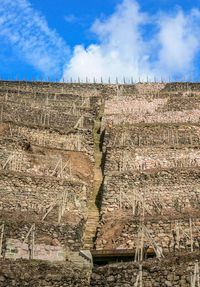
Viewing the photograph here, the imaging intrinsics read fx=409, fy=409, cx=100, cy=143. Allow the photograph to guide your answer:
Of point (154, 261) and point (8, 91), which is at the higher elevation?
point (8, 91)

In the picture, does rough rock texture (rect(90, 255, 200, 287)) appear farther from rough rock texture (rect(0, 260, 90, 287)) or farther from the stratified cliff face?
rough rock texture (rect(0, 260, 90, 287))

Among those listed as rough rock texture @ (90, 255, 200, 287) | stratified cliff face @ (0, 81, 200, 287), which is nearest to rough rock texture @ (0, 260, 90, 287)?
stratified cliff face @ (0, 81, 200, 287)

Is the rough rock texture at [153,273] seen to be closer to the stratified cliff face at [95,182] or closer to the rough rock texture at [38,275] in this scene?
the stratified cliff face at [95,182]

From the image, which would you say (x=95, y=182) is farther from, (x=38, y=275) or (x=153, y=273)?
(x=153, y=273)

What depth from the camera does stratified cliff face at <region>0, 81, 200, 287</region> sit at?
1898 centimetres

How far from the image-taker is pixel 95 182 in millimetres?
26578

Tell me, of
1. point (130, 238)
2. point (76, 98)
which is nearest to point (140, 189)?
point (130, 238)

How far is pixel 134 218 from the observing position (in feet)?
69.3

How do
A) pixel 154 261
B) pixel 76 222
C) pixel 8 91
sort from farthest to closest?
pixel 8 91
pixel 76 222
pixel 154 261

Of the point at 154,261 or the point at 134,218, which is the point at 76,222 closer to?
the point at 134,218

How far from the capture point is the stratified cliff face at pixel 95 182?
1898cm

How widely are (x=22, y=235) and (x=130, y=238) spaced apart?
517cm

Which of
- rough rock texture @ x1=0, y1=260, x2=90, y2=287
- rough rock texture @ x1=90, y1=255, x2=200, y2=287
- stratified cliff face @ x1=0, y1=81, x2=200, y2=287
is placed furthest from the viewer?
stratified cliff face @ x1=0, y1=81, x2=200, y2=287

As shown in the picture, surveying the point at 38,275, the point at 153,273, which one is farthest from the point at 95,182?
the point at 153,273
